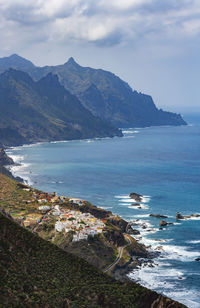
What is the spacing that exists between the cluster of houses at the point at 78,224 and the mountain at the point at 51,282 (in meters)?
Answer: 45.7

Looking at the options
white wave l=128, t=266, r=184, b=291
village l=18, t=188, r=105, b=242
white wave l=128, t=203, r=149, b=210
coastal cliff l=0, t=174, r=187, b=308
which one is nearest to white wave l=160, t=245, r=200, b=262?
white wave l=128, t=266, r=184, b=291

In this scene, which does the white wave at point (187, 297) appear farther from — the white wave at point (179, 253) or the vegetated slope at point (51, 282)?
the vegetated slope at point (51, 282)

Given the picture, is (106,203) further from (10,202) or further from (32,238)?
(32,238)

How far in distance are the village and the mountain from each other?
47.1 m

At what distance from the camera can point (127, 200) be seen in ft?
592

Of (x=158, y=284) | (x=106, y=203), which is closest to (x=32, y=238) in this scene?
(x=158, y=284)

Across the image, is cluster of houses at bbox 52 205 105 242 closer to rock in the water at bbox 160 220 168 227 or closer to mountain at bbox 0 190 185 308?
rock in the water at bbox 160 220 168 227

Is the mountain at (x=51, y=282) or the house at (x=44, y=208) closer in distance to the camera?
the mountain at (x=51, y=282)

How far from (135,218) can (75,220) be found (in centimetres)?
3438

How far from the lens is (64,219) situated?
126 m

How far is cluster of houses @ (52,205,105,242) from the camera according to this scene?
4600 inches

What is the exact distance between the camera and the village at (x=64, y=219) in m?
118

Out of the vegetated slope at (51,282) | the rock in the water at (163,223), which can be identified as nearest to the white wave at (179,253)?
the rock in the water at (163,223)

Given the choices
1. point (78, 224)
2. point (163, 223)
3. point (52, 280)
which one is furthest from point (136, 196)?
point (52, 280)
